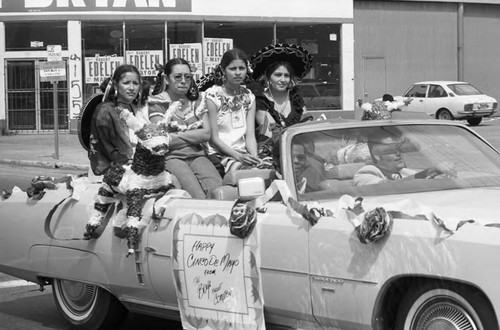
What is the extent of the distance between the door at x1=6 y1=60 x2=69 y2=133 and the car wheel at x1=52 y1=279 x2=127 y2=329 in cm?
2398

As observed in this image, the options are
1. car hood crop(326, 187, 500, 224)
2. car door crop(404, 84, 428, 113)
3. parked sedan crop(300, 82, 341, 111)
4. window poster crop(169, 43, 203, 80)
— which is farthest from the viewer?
car door crop(404, 84, 428, 113)

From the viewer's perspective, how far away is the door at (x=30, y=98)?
29859 mm

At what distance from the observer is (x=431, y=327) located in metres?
4.21

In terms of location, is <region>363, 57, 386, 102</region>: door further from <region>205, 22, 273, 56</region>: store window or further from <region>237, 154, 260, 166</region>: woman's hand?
<region>237, 154, 260, 166</region>: woman's hand

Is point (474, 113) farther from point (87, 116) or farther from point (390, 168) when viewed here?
point (390, 168)

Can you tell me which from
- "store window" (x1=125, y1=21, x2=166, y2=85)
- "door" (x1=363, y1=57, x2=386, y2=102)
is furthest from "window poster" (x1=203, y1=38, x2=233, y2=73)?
"door" (x1=363, y1=57, x2=386, y2=102)

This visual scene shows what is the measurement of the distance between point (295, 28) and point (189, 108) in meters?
25.1

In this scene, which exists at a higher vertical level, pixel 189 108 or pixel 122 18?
pixel 122 18

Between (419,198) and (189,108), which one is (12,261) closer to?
(189,108)

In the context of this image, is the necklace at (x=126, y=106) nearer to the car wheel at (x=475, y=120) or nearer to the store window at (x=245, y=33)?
the store window at (x=245, y=33)

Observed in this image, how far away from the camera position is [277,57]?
25.0 ft

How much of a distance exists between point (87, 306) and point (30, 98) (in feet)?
80.7

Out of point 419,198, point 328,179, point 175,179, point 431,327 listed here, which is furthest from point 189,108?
point 431,327

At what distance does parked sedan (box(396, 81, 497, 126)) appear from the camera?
31594 millimetres
